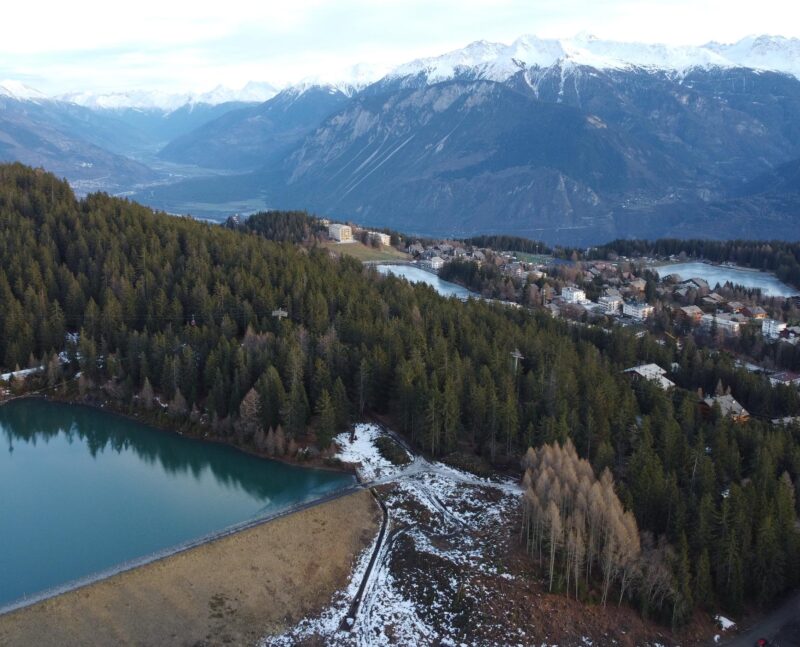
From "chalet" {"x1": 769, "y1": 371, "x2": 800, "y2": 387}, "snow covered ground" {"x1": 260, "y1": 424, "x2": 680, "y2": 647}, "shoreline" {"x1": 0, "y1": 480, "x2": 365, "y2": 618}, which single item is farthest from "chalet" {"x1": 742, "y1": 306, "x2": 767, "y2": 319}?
"shoreline" {"x1": 0, "y1": 480, "x2": 365, "y2": 618}

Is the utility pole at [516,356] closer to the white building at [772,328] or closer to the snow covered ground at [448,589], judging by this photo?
the snow covered ground at [448,589]

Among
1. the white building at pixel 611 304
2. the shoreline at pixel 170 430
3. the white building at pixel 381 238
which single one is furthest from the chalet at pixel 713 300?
the shoreline at pixel 170 430

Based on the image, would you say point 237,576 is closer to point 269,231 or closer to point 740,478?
point 740,478

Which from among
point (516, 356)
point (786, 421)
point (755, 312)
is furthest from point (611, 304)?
point (786, 421)

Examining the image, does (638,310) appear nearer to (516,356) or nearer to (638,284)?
(638,284)

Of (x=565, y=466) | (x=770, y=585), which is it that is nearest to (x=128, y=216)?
(x=565, y=466)

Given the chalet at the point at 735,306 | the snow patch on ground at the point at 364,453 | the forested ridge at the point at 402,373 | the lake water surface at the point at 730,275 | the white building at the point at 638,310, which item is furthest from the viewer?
the lake water surface at the point at 730,275
